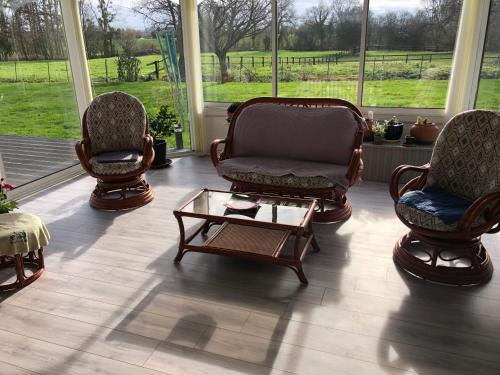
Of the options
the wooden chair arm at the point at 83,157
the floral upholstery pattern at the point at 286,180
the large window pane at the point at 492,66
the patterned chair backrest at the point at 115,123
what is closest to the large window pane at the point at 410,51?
the large window pane at the point at 492,66

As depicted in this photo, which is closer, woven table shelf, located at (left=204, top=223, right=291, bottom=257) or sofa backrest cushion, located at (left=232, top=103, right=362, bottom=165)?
woven table shelf, located at (left=204, top=223, right=291, bottom=257)

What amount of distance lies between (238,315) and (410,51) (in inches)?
147

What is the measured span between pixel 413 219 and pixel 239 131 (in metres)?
1.94

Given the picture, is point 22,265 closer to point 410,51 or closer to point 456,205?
point 456,205

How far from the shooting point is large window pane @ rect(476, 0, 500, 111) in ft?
13.2

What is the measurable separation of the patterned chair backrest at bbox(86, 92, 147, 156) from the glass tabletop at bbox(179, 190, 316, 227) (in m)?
1.44

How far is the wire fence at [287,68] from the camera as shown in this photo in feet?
13.6

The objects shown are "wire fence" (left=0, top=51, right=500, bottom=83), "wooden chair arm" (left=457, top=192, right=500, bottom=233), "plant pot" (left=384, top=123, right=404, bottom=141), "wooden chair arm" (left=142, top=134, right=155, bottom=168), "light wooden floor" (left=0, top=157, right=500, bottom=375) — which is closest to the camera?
"light wooden floor" (left=0, top=157, right=500, bottom=375)

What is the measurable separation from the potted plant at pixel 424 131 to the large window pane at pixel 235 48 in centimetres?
193

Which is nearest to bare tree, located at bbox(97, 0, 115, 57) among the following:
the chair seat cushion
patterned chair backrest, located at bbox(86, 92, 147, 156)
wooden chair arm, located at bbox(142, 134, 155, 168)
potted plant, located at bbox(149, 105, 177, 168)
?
potted plant, located at bbox(149, 105, 177, 168)

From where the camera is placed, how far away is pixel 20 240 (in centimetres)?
244

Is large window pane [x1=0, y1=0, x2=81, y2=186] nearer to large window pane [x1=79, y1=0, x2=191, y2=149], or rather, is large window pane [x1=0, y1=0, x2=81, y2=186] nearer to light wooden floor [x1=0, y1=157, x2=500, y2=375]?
large window pane [x1=79, y1=0, x2=191, y2=149]

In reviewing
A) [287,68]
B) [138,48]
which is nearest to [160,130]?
[138,48]

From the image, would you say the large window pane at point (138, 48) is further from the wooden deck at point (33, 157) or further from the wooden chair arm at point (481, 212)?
the wooden chair arm at point (481, 212)
